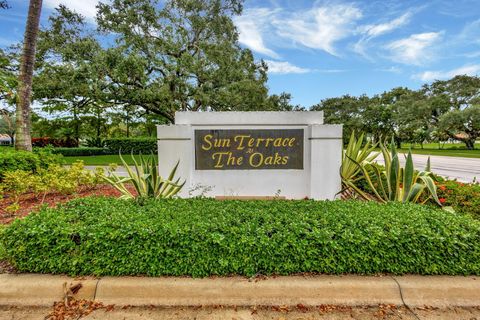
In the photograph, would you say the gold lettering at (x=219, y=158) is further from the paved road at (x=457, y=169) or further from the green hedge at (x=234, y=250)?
the paved road at (x=457, y=169)

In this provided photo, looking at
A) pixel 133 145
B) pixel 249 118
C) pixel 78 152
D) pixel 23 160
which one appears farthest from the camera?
pixel 133 145

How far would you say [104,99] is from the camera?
1513 centimetres

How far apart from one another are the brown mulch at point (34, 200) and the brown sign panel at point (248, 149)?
259 cm

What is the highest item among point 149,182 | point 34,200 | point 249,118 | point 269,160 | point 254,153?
point 249,118

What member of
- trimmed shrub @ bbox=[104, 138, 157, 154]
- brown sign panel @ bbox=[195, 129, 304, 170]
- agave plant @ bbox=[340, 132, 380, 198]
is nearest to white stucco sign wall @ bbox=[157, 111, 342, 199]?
brown sign panel @ bbox=[195, 129, 304, 170]

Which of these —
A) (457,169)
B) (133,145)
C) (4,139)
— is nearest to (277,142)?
(457,169)

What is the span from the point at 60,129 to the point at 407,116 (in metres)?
47.3

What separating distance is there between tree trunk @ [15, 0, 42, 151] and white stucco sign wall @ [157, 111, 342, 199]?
19.5 feet

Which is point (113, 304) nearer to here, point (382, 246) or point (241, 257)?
point (241, 257)

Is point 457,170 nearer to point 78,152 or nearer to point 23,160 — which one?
point 23,160

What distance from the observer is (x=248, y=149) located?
4.48 metres

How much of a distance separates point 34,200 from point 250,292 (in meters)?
5.48

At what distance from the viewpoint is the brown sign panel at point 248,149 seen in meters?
4.44

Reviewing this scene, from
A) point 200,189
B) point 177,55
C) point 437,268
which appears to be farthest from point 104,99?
point 437,268
